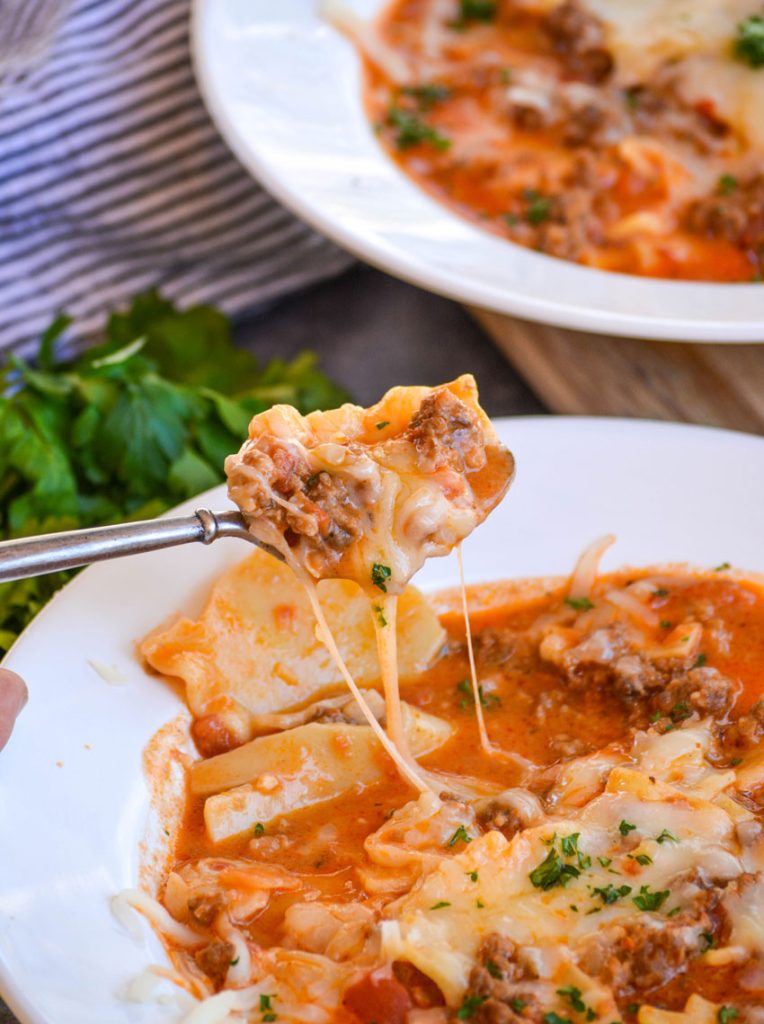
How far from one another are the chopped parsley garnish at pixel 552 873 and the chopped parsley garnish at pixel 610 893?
0.07m

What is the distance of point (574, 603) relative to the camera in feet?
15.7

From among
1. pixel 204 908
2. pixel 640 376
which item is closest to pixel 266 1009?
pixel 204 908

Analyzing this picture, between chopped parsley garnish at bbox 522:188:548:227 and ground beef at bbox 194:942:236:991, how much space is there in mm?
3603

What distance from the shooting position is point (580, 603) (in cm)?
477

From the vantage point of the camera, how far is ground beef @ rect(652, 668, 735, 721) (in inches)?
169

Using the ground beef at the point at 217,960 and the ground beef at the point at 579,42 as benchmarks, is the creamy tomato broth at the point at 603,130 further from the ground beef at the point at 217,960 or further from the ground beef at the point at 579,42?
the ground beef at the point at 217,960

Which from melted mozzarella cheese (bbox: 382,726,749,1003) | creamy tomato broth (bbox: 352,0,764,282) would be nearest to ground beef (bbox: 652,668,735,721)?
melted mozzarella cheese (bbox: 382,726,749,1003)

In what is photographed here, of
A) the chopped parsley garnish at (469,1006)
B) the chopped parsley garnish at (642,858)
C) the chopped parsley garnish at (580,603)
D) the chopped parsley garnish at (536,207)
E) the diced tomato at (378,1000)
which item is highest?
the chopped parsley garnish at (536,207)

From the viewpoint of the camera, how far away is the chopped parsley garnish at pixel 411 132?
650cm

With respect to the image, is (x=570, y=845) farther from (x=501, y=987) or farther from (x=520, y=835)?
(x=501, y=987)

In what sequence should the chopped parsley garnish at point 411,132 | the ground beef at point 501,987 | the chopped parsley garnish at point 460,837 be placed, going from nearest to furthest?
1. the ground beef at point 501,987
2. the chopped parsley garnish at point 460,837
3. the chopped parsley garnish at point 411,132

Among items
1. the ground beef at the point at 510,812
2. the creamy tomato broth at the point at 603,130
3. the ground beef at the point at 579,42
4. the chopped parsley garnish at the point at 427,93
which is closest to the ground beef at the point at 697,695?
the ground beef at the point at 510,812

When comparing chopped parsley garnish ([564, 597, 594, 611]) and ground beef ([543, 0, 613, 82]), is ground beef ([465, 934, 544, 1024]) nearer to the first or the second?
chopped parsley garnish ([564, 597, 594, 611])

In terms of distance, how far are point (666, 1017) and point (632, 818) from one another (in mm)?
545
